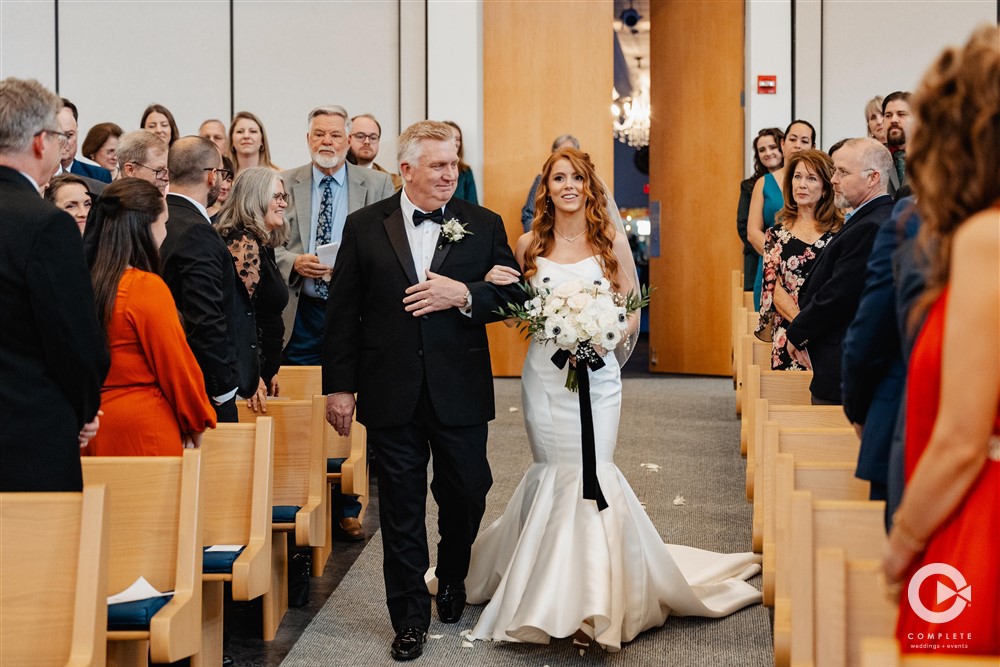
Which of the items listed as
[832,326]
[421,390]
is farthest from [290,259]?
[832,326]

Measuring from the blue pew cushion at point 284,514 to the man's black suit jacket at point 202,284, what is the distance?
21.5 inches

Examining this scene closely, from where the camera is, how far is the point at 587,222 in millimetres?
4555

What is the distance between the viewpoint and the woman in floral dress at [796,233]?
548cm

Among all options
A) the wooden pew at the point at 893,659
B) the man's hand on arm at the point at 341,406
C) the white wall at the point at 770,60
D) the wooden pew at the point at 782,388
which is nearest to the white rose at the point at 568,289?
the man's hand on arm at the point at 341,406

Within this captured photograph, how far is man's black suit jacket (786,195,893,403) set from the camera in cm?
407

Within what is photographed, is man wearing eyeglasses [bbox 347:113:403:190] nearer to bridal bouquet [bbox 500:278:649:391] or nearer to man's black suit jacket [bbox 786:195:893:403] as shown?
bridal bouquet [bbox 500:278:649:391]

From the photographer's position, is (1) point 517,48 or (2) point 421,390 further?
(1) point 517,48

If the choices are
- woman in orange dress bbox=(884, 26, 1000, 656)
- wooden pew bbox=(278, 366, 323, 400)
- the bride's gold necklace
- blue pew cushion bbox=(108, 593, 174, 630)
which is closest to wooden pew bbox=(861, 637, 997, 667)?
woman in orange dress bbox=(884, 26, 1000, 656)

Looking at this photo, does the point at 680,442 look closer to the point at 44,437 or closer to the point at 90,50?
the point at 44,437

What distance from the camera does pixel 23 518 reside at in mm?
2492

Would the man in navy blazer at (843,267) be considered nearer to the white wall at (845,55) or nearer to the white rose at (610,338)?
the white rose at (610,338)

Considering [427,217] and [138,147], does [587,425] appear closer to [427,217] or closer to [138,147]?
[427,217]

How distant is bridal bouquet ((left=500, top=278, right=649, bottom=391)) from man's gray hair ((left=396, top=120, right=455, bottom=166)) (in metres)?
0.63

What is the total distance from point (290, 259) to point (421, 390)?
176cm
